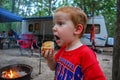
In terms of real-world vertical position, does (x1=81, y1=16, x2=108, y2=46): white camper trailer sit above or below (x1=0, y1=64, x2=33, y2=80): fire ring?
above

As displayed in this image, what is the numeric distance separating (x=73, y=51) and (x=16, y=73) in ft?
16.2

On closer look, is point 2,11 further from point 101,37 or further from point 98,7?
point 98,7

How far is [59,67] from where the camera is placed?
1.73 metres

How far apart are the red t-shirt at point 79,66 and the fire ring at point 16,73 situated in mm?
4391

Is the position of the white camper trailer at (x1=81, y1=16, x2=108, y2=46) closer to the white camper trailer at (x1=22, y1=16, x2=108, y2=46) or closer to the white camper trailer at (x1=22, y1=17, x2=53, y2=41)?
the white camper trailer at (x1=22, y1=16, x2=108, y2=46)

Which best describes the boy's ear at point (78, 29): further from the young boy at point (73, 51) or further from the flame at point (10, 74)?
the flame at point (10, 74)

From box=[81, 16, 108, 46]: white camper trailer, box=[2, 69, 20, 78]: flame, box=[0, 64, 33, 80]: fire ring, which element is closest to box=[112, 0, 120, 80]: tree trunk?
box=[0, 64, 33, 80]: fire ring

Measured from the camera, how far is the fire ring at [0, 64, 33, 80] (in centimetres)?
599

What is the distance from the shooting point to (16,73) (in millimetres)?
6348

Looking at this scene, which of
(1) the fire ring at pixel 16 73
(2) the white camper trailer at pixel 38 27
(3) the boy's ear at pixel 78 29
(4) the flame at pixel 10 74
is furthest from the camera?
(2) the white camper trailer at pixel 38 27

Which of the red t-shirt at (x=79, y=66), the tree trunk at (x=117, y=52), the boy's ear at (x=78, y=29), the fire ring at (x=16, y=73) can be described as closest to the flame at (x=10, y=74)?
the fire ring at (x=16, y=73)

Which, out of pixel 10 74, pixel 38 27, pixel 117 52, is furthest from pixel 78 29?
pixel 38 27

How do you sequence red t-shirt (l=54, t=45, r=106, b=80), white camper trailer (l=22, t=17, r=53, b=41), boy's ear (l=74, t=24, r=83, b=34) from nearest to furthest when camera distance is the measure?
1. red t-shirt (l=54, t=45, r=106, b=80)
2. boy's ear (l=74, t=24, r=83, b=34)
3. white camper trailer (l=22, t=17, r=53, b=41)

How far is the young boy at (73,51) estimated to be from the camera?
1518mm
